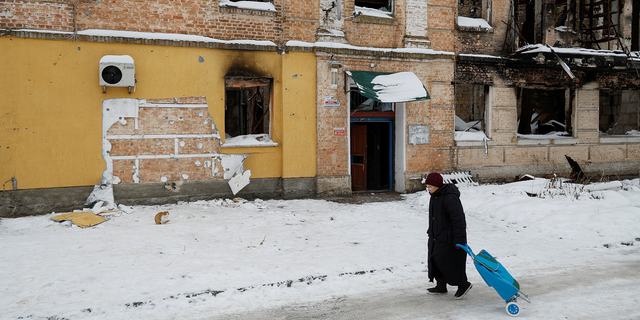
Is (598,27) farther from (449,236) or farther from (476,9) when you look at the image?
(449,236)

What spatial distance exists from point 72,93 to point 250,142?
4.24 metres

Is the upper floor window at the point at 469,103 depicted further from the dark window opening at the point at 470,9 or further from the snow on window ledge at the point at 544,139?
the snow on window ledge at the point at 544,139

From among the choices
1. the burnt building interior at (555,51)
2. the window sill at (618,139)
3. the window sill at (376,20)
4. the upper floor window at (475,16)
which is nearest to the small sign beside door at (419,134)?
the burnt building interior at (555,51)

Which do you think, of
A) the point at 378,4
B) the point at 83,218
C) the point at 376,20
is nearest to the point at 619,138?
the point at 378,4

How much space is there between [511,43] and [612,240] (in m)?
8.27

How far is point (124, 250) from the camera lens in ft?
22.1

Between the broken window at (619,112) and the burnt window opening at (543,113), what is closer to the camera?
the burnt window opening at (543,113)

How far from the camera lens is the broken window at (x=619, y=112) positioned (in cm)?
1669

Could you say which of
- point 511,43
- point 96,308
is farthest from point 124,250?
point 511,43

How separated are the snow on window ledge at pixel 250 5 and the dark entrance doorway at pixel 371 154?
4.10m

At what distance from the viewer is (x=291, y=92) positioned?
11.2m

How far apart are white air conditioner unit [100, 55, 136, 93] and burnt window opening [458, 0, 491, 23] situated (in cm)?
1097

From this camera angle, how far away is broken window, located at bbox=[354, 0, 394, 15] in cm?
1221

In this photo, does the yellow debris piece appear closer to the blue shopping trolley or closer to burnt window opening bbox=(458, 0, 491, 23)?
the blue shopping trolley
